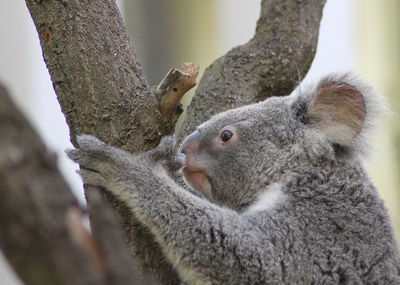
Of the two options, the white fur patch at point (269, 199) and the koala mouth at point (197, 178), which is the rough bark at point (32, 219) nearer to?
the white fur patch at point (269, 199)

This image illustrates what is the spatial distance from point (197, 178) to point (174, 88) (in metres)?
0.82

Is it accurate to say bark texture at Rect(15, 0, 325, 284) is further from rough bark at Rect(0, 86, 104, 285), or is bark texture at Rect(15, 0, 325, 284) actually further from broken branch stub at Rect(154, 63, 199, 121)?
rough bark at Rect(0, 86, 104, 285)

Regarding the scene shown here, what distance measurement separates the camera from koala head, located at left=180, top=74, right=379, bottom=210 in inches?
148

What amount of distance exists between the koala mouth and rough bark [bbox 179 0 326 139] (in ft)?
1.99

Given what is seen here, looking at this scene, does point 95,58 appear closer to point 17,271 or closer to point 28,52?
point 17,271

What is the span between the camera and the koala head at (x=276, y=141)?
12.3 feet

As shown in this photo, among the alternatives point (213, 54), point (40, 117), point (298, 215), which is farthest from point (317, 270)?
point (40, 117)

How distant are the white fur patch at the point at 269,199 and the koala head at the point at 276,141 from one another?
0.07 meters

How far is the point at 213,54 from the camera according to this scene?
1219 cm

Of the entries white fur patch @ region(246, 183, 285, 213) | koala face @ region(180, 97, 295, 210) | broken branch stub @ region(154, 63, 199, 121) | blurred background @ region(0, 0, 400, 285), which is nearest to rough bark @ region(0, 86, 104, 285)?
broken branch stub @ region(154, 63, 199, 121)

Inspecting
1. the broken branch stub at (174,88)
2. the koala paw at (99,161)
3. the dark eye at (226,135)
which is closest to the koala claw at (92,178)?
the koala paw at (99,161)

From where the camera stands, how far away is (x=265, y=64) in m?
4.86

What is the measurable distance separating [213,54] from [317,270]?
9.17 meters

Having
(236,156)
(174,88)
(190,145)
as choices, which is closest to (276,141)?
(236,156)
